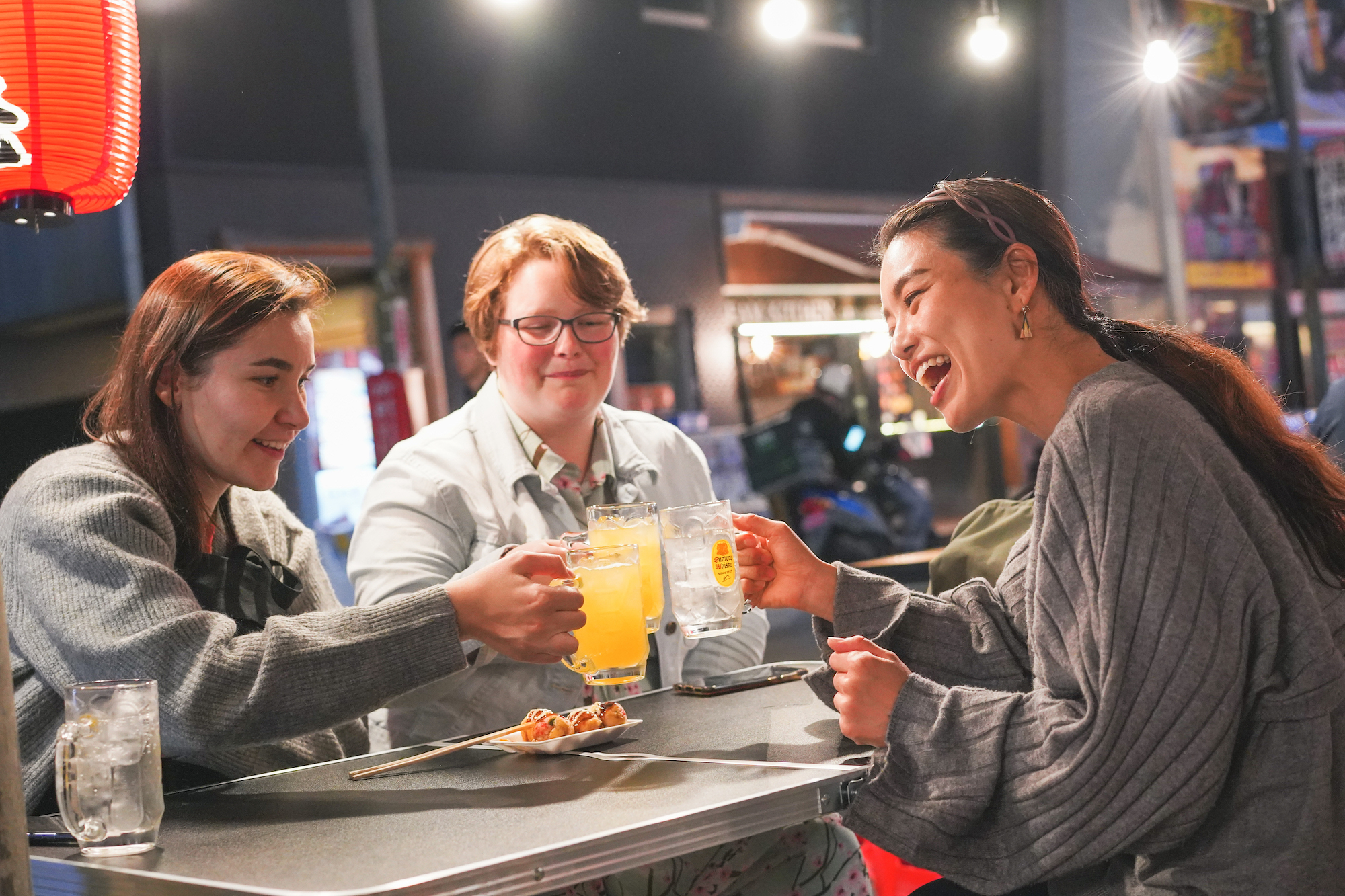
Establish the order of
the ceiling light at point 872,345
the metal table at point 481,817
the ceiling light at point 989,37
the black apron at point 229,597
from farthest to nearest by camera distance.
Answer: the ceiling light at point 872,345, the ceiling light at point 989,37, the black apron at point 229,597, the metal table at point 481,817

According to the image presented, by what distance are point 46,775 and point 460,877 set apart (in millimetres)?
885

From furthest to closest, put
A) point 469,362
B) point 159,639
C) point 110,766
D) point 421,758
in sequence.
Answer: point 469,362 < point 421,758 < point 159,639 < point 110,766

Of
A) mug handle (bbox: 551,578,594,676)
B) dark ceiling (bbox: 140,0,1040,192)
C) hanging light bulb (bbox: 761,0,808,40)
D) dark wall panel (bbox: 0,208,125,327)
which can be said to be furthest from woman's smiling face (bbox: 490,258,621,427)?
hanging light bulb (bbox: 761,0,808,40)

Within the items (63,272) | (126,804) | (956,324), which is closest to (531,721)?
(126,804)

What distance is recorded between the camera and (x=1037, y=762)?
1.49m

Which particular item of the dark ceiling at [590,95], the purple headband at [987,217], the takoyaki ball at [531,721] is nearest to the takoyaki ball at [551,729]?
the takoyaki ball at [531,721]

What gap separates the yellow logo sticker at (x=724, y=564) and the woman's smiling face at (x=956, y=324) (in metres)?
0.40

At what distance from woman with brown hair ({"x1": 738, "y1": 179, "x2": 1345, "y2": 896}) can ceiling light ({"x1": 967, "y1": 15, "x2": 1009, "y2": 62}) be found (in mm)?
5147

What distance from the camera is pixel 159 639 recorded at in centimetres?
164

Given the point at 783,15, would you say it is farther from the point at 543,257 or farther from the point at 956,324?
the point at 956,324

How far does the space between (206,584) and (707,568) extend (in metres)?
0.79

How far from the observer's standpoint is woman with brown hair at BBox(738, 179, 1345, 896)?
4.70ft

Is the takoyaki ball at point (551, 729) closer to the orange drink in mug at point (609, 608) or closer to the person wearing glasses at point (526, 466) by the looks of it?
the orange drink in mug at point (609, 608)

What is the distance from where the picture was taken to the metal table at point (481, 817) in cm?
128
